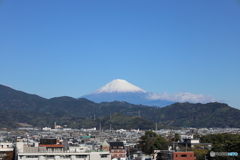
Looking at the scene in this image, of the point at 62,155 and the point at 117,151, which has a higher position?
the point at 117,151

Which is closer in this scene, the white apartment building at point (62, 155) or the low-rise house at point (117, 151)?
the white apartment building at point (62, 155)

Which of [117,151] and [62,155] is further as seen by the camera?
[117,151]

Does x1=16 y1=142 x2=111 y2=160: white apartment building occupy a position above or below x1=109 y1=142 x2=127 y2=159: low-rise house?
below

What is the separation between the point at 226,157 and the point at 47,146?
16.0 metres

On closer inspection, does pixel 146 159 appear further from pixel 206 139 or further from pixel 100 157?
pixel 206 139

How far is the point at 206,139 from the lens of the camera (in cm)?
8038

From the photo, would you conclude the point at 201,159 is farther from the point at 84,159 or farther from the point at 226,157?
the point at 84,159

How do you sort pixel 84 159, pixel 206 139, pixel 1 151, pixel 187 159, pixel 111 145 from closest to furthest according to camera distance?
pixel 84 159 → pixel 187 159 → pixel 1 151 → pixel 111 145 → pixel 206 139

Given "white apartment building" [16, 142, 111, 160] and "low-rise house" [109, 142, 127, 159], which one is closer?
"white apartment building" [16, 142, 111, 160]

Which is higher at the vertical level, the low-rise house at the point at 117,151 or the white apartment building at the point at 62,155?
the low-rise house at the point at 117,151

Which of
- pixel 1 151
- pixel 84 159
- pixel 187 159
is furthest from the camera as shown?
pixel 1 151

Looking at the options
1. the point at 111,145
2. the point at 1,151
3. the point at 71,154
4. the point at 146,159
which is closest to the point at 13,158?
the point at 1,151

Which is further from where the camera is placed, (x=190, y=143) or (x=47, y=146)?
(x=190, y=143)

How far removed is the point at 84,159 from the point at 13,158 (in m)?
8.17
